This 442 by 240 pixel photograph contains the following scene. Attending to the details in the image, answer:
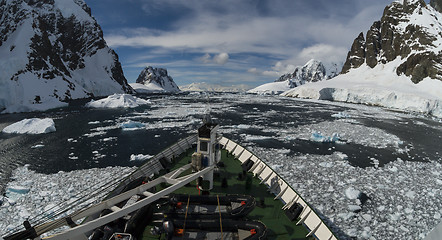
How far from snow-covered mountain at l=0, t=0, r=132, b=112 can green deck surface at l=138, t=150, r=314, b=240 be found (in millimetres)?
74452

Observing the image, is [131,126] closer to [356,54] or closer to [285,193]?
[285,193]

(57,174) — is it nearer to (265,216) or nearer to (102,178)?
(102,178)

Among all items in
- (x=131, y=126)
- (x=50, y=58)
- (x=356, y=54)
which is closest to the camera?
(x=131, y=126)

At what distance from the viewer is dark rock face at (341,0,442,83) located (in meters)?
102

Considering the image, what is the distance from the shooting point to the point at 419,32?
4353 inches

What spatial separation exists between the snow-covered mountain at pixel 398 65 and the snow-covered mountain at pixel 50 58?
124 metres

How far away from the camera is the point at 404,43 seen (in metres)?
120

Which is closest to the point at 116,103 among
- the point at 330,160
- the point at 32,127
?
the point at 32,127

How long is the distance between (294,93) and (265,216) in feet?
451

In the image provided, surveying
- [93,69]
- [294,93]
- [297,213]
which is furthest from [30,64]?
[294,93]

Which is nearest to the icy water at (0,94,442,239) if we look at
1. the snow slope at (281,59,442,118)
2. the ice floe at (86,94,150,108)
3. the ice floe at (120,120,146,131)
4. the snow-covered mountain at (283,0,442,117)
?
the ice floe at (120,120,146,131)

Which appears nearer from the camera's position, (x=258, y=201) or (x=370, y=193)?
(x=258, y=201)

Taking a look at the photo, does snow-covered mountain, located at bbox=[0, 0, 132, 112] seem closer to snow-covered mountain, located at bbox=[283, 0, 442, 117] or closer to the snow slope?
the snow slope

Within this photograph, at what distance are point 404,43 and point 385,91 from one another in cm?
5442
